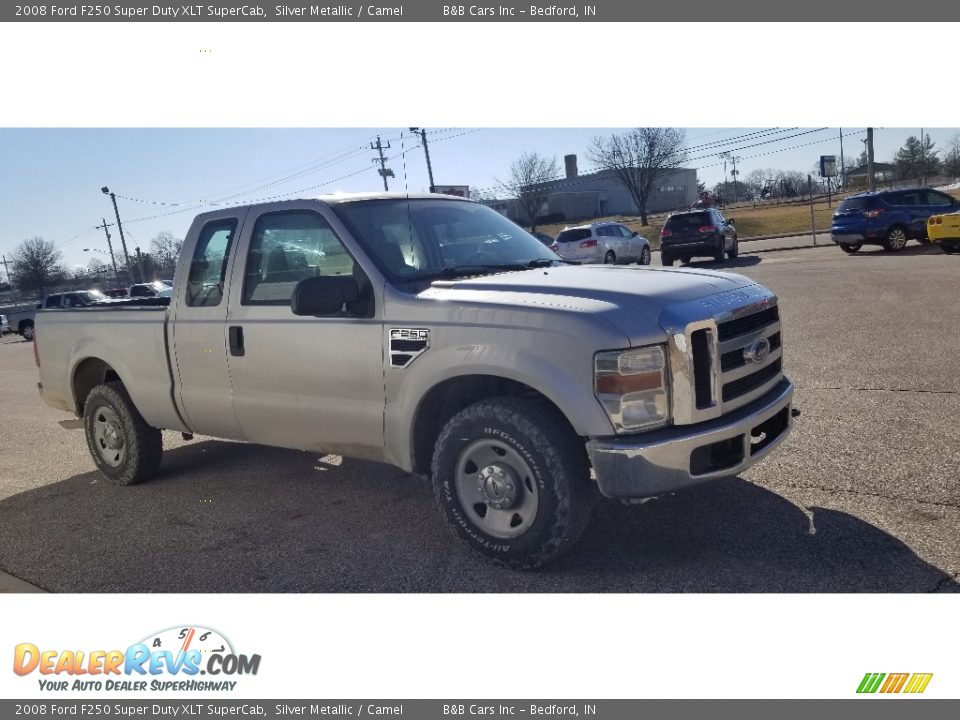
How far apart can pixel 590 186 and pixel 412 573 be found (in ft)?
181

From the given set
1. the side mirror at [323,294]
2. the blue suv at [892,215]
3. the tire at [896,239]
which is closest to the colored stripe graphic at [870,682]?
the side mirror at [323,294]

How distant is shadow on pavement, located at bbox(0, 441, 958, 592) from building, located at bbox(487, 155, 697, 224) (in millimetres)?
32211

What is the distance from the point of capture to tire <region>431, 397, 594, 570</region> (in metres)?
3.45

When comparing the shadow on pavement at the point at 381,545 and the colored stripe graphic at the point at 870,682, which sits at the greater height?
the shadow on pavement at the point at 381,545

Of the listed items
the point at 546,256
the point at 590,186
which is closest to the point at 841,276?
the point at 546,256

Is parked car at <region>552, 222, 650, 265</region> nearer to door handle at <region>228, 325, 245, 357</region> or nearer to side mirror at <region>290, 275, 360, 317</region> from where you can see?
door handle at <region>228, 325, 245, 357</region>

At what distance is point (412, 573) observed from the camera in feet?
12.4

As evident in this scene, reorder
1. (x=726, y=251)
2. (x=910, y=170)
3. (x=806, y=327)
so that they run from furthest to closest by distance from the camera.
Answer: (x=910, y=170) < (x=726, y=251) < (x=806, y=327)

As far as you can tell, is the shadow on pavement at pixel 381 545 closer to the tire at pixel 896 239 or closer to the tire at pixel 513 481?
the tire at pixel 513 481

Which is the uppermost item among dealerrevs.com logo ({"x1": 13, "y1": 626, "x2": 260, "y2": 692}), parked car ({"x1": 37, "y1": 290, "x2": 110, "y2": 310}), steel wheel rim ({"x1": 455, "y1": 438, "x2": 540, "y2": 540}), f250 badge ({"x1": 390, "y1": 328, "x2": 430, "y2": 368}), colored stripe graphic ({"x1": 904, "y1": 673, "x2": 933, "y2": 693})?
parked car ({"x1": 37, "y1": 290, "x2": 110, "y2": 310})

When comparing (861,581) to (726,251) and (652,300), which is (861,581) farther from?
(726,251)

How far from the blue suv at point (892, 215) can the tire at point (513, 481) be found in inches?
779

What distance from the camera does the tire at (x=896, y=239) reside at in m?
20.2

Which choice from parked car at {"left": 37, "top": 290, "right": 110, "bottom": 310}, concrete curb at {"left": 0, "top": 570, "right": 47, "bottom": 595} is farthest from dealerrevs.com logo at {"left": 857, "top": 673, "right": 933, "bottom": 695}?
parked car at {"left": 37, "top": 290, "right": 110, "bottom": 310}
